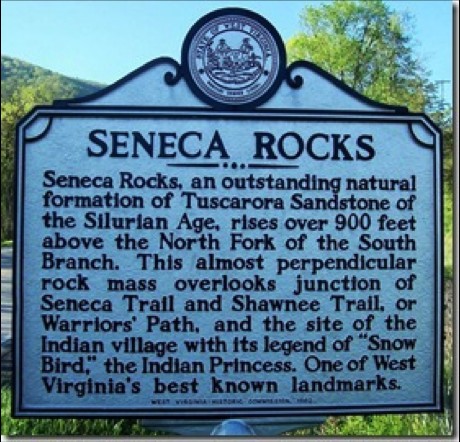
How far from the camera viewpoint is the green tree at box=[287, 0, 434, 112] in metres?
5.52

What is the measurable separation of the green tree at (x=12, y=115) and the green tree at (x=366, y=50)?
2201 mm

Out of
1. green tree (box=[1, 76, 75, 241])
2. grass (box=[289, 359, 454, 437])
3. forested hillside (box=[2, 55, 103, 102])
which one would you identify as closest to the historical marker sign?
grass (box=[289, 359, 454, 437])

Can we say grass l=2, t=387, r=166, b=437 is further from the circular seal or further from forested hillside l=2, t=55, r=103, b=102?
forested hillside l=2, t=55, r=103, b=102

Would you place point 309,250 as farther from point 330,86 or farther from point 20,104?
point 20,104

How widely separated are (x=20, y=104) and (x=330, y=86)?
293 centimetres

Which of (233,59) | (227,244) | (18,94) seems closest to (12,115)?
(18,94)

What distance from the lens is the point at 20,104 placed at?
18.0ft

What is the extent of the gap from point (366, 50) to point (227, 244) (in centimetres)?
277

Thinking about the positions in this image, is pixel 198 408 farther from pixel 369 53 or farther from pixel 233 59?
pixel 369 53

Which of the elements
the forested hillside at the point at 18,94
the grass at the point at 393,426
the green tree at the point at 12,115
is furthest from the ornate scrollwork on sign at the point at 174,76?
the grass at the point at 393,426

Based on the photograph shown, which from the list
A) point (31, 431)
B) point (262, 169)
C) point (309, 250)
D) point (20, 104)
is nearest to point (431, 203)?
point (309, 250)

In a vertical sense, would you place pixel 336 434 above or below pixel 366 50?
below

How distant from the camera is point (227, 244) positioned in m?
3.84

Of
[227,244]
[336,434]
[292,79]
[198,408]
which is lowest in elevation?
[336,434]
